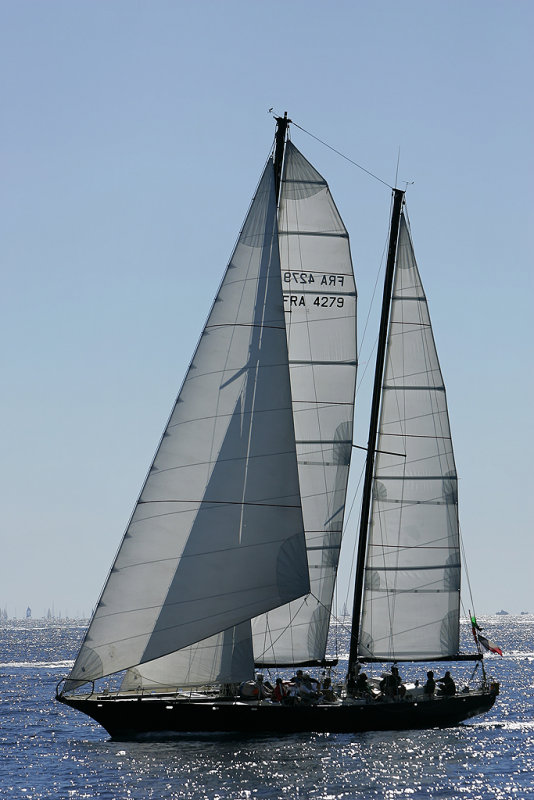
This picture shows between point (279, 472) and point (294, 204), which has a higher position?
point (294, 204)

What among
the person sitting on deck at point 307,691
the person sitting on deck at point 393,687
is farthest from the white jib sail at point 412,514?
the person sitting on deck at point 307,691

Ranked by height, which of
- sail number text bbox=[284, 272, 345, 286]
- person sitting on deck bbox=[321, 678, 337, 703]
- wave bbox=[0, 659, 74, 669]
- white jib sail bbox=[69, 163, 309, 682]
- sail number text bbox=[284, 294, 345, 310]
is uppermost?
sail number text bbox=[284, 272, 345, 286]

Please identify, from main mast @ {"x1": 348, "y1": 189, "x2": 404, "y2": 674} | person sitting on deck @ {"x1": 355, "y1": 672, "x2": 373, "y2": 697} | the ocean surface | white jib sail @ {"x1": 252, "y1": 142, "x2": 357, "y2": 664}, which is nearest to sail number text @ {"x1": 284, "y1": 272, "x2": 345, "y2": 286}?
white jib sail @ {"x1": 252, "y1": 142, "x2": 357, "y2": 664}

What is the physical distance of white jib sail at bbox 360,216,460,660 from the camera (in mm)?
42375

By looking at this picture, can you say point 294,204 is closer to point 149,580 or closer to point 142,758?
point 149,580

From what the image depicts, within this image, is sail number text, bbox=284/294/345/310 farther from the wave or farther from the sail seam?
the wave

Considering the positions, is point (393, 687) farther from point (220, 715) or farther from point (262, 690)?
point (220, 715)

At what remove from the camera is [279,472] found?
118 ft

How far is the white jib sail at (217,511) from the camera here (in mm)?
34938

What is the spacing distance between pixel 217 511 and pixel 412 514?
9.63 meters

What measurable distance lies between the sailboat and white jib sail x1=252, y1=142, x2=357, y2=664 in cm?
6

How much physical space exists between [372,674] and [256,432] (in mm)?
62748

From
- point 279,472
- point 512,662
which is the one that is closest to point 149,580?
point 279,472

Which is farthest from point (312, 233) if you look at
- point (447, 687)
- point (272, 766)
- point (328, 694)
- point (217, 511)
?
point (272, 766)
